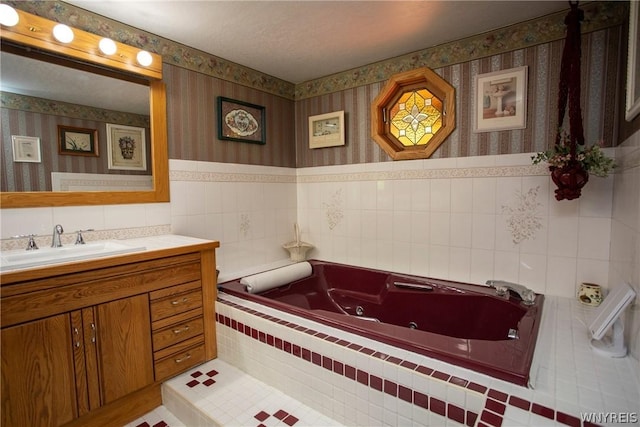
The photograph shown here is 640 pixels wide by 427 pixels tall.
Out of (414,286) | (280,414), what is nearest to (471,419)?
(280,414)

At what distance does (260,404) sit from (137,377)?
2.15 feet

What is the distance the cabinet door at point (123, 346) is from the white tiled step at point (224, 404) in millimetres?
193

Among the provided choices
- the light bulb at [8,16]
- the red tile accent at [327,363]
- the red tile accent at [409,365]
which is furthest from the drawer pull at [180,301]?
the light bulb at [8,16]

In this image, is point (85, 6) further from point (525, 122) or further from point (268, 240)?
point (525, 122)

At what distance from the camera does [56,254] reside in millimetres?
1634

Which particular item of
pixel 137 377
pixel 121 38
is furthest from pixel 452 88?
pixel 137 377

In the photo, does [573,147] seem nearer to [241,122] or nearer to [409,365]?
[409,365]

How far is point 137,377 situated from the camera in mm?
1641

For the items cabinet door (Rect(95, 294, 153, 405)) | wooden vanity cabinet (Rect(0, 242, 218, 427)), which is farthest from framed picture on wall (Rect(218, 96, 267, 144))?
cabinet door (Rect(95, 294, 153, 405))

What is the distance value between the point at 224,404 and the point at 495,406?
4.03 ft

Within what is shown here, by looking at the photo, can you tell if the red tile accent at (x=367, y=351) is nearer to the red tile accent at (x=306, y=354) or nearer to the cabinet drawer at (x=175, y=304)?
the red tile accent at (x=306, y=354)

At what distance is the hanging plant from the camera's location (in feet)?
5.32

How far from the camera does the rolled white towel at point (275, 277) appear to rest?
2.28 meters

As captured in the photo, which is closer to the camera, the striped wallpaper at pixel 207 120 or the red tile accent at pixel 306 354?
the red tile accent at pixel 306 354
